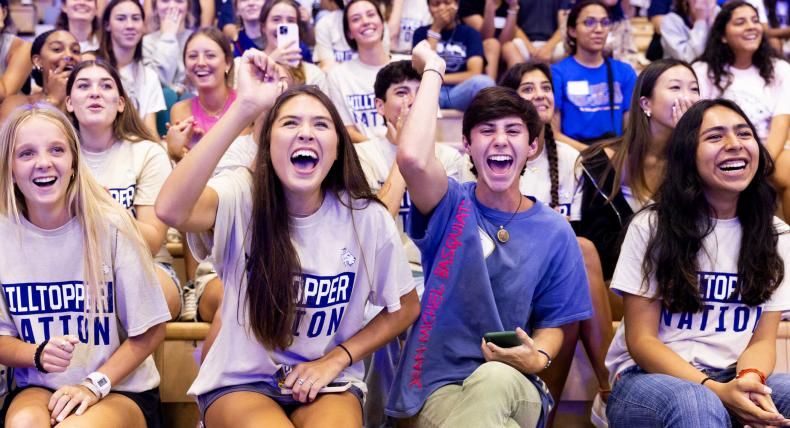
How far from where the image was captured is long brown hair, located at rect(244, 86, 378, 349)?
7.35ft

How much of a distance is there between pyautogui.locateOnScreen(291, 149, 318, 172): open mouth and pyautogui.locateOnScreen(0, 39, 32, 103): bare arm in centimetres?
262

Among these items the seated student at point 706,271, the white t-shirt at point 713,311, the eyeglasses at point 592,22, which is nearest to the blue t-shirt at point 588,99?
the eyeglasses at point 592,22

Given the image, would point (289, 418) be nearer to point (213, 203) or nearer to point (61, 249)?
point (213, 203)

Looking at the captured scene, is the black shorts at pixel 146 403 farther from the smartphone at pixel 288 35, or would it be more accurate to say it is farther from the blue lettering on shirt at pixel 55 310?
the smartphone at pixel 288 35

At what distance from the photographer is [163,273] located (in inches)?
119

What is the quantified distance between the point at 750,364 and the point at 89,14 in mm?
3702

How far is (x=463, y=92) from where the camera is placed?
4.78 m

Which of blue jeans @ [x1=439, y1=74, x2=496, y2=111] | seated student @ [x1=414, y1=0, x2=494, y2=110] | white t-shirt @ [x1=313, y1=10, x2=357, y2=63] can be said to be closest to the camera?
blue jeans @ [x1=439, y1=74, x2=496, y2=111]

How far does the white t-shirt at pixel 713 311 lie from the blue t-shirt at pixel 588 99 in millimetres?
1808

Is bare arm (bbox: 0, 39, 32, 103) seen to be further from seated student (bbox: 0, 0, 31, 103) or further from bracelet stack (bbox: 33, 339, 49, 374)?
bracelet stack (bbox: 33, 339, 49, 374)

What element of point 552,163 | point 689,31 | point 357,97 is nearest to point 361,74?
point 357,97

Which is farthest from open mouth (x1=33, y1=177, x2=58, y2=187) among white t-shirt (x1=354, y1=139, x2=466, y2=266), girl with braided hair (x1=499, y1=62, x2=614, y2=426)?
girl with braided hair (x1=499, y1=62, x2=614, y2=426)

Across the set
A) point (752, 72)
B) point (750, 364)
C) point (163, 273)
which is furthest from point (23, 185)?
point (752, 72)

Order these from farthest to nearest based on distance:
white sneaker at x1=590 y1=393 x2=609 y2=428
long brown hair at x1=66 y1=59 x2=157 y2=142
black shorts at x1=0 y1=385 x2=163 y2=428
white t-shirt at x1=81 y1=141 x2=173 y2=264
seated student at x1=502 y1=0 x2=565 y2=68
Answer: seated student at x1=502 y1=0 x2=565 y2=68 → long brown hair at x1=66 y1=59 x2=157 y2=142 → white t-shirt at x1=81 y1=141 x2=173 y2=264 → white sneaker at x1=590 y1=393 x2=609 y2=428 → black shorts at x1=0 y1=385 x2=163 y2=428
